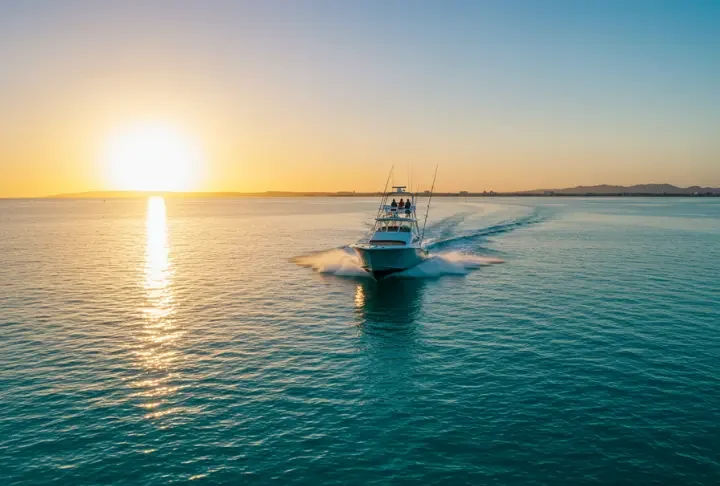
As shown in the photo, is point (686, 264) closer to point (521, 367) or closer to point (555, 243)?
point (555, 243)

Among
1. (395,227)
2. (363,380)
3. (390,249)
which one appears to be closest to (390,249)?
(390,249)

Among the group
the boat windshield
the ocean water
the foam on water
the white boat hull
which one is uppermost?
the boat windshield

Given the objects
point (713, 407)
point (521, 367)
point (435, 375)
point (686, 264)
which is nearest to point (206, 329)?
point (435, 375)

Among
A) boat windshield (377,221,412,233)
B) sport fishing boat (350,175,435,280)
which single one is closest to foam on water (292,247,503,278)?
sport fishing boat (350,175,435,280)

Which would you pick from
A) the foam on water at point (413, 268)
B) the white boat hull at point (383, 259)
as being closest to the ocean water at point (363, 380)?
the white boat hull at point (383, 259)

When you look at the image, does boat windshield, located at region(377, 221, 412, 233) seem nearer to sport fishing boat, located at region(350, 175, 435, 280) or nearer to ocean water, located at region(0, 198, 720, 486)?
sport fishing boat, located at region(350, 175, 435, 280)

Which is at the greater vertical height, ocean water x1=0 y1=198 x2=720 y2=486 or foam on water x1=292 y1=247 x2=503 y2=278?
foam on water x1=292 y1=247 x2=503 y2=278
